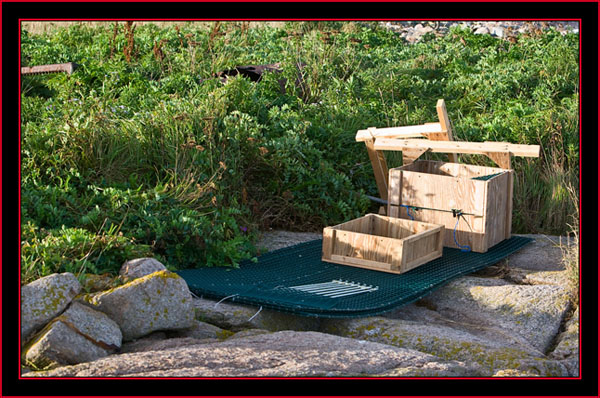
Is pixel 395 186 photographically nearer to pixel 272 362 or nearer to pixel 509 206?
pixel 509 206

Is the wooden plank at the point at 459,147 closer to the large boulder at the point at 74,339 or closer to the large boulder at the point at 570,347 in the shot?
the large boulder at the point at 570,347

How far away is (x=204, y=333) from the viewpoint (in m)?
5.32

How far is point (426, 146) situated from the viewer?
315 inches

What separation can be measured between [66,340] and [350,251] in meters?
3.03

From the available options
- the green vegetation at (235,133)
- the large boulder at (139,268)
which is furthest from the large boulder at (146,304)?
the green vegetation at (235,133)

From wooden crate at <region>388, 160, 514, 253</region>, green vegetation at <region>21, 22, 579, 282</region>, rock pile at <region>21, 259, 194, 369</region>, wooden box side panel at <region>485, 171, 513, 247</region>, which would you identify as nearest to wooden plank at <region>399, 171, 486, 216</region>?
wooden crate at <region>388, 160, 514, 253</region>

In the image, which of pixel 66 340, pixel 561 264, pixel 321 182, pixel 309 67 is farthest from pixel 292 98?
pixel 66 340

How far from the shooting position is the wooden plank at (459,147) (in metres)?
7.54

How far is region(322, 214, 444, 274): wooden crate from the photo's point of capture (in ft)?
22.3

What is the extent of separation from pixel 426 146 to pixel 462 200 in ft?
2.42

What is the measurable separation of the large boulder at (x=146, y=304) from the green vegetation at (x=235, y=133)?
0.71 m

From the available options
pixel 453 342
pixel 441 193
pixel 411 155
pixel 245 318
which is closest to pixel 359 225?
pixel 441 193

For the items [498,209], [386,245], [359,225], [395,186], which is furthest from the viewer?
[395,186]

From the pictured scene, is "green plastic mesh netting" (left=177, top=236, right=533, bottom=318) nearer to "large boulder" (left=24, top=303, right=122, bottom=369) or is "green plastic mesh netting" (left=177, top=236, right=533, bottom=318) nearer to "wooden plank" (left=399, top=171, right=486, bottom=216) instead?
"wooden plank" (left=399, top=171, right=486, bottom=216)
